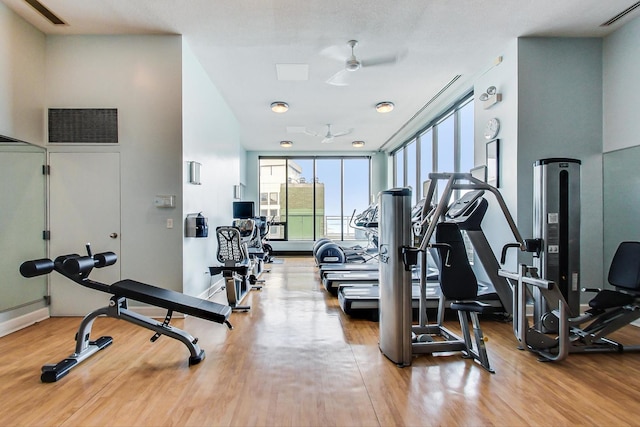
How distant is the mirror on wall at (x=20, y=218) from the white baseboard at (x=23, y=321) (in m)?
0.11

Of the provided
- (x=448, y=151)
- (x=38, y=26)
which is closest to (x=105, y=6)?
(x=38, y=26)

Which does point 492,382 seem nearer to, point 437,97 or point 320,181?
point 437,97

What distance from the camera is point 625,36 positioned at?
3.65 m

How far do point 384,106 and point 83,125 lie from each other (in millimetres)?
4640

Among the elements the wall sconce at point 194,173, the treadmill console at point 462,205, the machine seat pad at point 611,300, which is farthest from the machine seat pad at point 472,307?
the wall sconce at point 194,173

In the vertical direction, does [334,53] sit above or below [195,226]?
above

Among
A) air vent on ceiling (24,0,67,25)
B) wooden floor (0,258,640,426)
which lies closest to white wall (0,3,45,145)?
air vent on ceiling (24,0,67,25)

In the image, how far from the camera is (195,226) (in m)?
4.06

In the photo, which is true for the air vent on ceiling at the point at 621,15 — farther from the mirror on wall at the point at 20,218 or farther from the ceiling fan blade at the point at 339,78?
the mirror on wall at the point at 20,218

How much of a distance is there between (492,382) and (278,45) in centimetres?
401

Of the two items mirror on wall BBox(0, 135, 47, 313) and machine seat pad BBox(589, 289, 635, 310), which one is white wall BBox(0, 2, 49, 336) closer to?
mirror on wall BBox(0, 135, 47, 313)

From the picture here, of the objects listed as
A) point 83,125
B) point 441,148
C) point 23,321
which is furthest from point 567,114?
point 23,321

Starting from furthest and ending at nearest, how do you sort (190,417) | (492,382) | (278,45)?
(278,45) < (492,382) < (190,417)

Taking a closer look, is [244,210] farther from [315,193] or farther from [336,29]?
[315,193]
